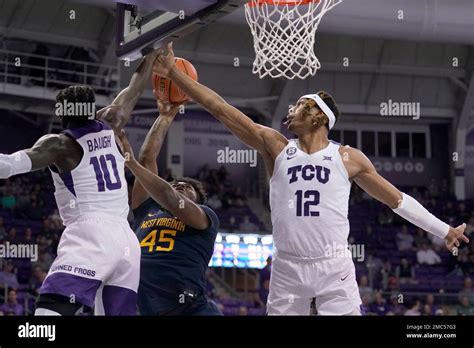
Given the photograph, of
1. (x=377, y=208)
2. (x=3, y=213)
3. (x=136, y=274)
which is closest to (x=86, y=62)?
(x=3, y=213)

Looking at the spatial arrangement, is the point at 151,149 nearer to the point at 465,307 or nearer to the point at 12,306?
the point at 12,306

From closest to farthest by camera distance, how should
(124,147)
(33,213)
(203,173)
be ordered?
(124,147), (33,213), (203,173)

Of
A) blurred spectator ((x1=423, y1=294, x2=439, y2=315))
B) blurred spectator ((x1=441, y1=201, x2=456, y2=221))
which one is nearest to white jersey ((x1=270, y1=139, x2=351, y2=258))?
blurred spectator ((x1=423, y1=294, x2=439, y2=315))

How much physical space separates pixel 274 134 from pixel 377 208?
458 inches

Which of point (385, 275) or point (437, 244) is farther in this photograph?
point (437, 244)

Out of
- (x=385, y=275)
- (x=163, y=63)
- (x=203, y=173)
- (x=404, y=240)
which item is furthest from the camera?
(x=203, y=173)

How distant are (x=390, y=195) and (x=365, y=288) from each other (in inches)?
330

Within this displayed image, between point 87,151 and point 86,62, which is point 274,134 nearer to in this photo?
point 87,151

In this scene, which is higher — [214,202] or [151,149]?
[151,149]

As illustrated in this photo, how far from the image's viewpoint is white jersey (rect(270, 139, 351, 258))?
183 inches

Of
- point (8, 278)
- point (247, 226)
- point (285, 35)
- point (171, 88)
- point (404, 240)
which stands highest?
point (285, 35)

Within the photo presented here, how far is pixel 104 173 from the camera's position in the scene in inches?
173

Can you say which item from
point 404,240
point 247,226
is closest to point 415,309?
point 404,240
